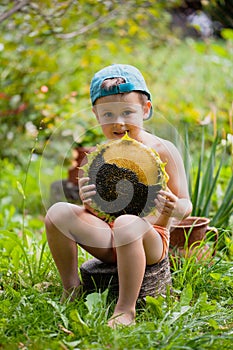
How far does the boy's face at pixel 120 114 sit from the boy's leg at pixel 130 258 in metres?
0.36

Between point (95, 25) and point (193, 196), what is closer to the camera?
point (193, 196)

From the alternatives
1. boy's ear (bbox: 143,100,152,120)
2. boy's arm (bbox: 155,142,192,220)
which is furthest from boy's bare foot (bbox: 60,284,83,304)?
boy's ear (bbox: 143,100,152,120)

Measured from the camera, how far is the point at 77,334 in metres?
2.18

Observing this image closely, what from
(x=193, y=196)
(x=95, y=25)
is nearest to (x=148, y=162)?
(x=193, y=196)

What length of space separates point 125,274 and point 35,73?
122 inches

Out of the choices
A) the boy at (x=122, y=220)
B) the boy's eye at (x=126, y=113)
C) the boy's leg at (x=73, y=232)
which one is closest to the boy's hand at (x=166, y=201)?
the boy at (x=122, y=220)

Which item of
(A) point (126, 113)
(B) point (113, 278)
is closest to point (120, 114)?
(A) point (126, 113)

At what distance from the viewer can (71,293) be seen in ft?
8.23

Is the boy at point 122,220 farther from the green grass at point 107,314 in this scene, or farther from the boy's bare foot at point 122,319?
the green grass at point 107,314

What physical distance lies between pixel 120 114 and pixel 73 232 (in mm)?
522

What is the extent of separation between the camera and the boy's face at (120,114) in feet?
7.88

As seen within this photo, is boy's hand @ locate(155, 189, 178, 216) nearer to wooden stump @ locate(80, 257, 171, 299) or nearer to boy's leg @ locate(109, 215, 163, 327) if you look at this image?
boy's leg @ locate(109, 215, 163, 327)

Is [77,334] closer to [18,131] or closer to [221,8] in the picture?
[18,131]

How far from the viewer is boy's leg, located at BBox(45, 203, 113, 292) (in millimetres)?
2416
